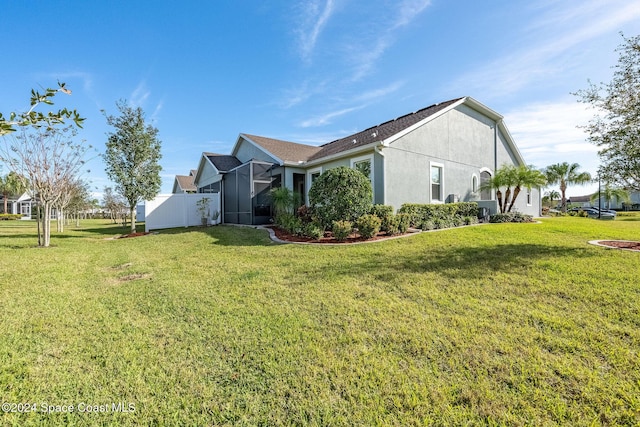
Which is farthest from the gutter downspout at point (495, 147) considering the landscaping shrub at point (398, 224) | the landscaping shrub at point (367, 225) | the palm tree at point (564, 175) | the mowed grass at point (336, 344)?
the palm tree at point (564, 175)

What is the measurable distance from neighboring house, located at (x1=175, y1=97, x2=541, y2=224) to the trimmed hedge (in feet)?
2.97

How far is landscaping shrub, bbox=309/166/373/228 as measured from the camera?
9609 millimetres

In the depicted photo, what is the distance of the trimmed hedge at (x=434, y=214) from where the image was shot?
10898 mm

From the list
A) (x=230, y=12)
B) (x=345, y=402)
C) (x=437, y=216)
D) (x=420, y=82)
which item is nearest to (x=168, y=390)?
(x=345, y=402)

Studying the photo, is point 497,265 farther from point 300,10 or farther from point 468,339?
point 300,10

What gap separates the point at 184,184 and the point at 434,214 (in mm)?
28170

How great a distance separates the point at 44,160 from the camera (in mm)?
10805

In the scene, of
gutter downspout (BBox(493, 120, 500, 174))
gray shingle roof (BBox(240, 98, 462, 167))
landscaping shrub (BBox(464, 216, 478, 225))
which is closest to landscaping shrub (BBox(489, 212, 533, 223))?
landscaping shrub (BBox(464, 216, 478, 225))

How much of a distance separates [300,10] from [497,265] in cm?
1055

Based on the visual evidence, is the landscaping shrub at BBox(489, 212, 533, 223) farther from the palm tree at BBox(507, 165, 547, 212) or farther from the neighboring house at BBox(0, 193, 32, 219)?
the neighboring house at BBox(0, 193, 32, 219)

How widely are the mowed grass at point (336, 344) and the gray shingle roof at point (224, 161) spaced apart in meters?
13.0

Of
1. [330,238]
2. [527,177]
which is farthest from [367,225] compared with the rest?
[527,177]

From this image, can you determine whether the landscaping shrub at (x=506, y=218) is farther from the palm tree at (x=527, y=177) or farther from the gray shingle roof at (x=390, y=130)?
the gray shingle roof at (x=390, y=130)

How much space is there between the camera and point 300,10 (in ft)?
32.1
